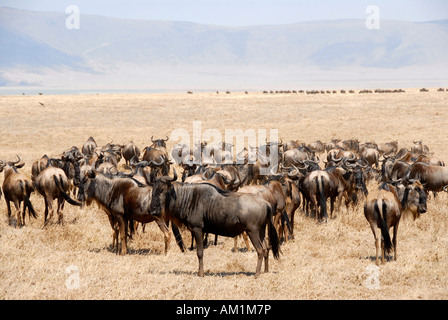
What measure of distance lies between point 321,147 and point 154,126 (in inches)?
725

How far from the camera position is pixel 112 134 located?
40.6 meters

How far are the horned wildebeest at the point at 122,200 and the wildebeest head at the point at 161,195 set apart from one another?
5.07 feet

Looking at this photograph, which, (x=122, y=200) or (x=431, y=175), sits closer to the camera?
(x=122, y=200)

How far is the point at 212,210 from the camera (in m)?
9.75

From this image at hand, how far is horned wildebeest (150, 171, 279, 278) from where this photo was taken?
9.59 m

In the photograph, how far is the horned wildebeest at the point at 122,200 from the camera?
37.7 feet

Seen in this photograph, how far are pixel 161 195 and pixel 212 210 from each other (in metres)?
0.98

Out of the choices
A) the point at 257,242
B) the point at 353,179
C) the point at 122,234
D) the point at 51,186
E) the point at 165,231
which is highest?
the point at 51,186

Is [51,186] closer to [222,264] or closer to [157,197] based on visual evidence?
[157,197]

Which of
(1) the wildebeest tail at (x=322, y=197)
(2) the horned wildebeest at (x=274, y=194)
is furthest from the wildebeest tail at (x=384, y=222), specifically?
(1) the wildebeest tail at (x=322, y=197)

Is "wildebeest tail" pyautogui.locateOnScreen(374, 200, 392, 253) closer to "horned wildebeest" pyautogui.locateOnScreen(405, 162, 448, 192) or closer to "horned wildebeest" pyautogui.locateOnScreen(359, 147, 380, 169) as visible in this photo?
"horned wildebeest" pyautogui.locateOnScreen(405, 162, 448, 192)

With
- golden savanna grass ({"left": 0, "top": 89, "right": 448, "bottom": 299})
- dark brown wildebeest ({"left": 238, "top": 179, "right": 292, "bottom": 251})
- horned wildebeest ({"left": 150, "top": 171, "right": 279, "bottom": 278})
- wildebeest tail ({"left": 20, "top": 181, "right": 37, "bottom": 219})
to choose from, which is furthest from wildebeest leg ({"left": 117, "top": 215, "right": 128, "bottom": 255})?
wildebeest tail ({"left": 20, "top": 181, "right": 37, "bottom": 219})

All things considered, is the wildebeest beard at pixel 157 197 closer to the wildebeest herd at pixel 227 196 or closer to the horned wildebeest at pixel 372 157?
the wildebeest herd at pixel 227 196

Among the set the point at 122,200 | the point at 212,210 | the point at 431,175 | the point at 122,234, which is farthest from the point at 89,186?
the point at 431,175
